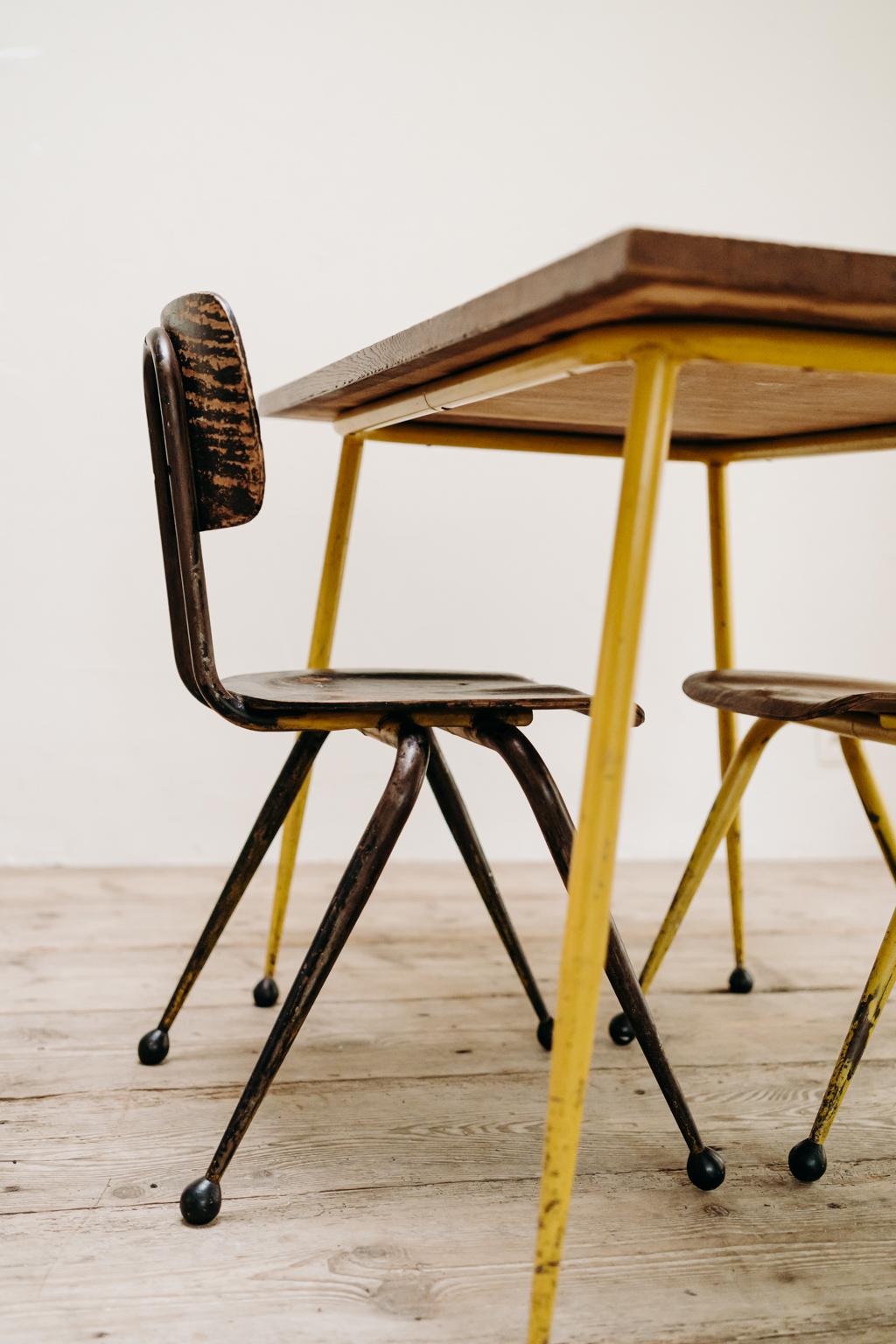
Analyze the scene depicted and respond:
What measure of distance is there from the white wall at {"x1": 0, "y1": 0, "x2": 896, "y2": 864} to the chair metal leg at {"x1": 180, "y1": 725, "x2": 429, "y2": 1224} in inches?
47.1

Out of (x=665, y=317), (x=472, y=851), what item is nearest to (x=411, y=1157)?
(x=472, y=851)

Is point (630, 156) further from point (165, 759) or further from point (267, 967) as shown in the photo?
point (267, 967)

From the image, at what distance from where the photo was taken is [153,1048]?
4.04ft

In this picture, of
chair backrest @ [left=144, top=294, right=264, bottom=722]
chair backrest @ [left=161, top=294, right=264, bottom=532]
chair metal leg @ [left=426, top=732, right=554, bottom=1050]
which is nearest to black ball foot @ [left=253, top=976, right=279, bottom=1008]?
chair metal leg @ [left=426, top=732, right=554, bottom=1050]

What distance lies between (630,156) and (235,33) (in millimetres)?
769

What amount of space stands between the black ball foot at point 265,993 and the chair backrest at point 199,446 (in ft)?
1.90

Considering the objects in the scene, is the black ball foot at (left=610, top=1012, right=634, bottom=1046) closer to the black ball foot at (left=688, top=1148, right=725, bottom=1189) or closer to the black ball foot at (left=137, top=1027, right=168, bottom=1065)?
the black ball foot at (left=688, top=1148, right=725, bottom=1189)

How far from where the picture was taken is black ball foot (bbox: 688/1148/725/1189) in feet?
3.27

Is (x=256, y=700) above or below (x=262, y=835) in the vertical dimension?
above

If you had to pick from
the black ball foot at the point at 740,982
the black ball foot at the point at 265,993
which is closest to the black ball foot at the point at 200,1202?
the black ball foot at the point at 265,993

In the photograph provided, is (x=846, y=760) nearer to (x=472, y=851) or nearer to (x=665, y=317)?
(x=472, y=851)

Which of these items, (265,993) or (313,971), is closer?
(313,971)

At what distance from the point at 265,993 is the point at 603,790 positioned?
845 mm

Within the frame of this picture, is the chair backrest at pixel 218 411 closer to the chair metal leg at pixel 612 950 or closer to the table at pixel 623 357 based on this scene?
the table at pixel 623 357
